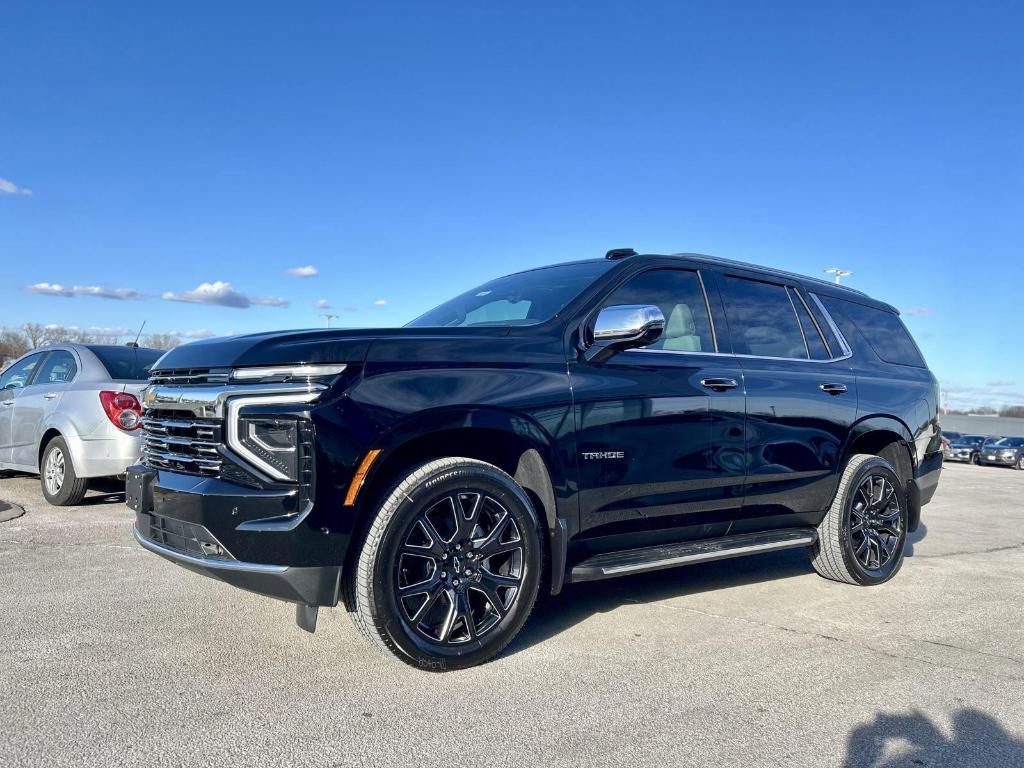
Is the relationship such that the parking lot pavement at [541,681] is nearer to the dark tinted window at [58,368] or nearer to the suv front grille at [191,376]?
the suv front grille at [191,376]

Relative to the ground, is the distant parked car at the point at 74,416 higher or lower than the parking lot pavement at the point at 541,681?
higher

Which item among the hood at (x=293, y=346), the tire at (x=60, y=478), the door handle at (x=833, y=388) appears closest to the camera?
the hood at (x=293, y=346)

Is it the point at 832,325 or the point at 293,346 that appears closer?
the point at 293,346

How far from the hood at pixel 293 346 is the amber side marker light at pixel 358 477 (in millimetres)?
396

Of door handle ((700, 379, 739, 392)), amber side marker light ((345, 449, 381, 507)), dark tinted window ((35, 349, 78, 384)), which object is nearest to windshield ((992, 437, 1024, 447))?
door handle ((700, 379, 739, 392))

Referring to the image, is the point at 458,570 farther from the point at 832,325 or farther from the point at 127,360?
the point at 127,360

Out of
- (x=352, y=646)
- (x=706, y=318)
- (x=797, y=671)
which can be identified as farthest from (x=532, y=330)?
(x=797, y=671)

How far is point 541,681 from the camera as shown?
3395 mm

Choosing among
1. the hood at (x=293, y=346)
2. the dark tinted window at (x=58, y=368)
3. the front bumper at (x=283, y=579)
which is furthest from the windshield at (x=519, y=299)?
the dark tinted window at (x=58, y=368)

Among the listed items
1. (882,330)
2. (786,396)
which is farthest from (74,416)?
(882,330)

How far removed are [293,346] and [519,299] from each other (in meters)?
1.65

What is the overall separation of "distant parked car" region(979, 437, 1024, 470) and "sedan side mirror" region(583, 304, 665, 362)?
3794 cm

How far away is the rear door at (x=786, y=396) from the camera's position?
4.77m

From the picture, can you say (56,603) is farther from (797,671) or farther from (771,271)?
(771,271)
